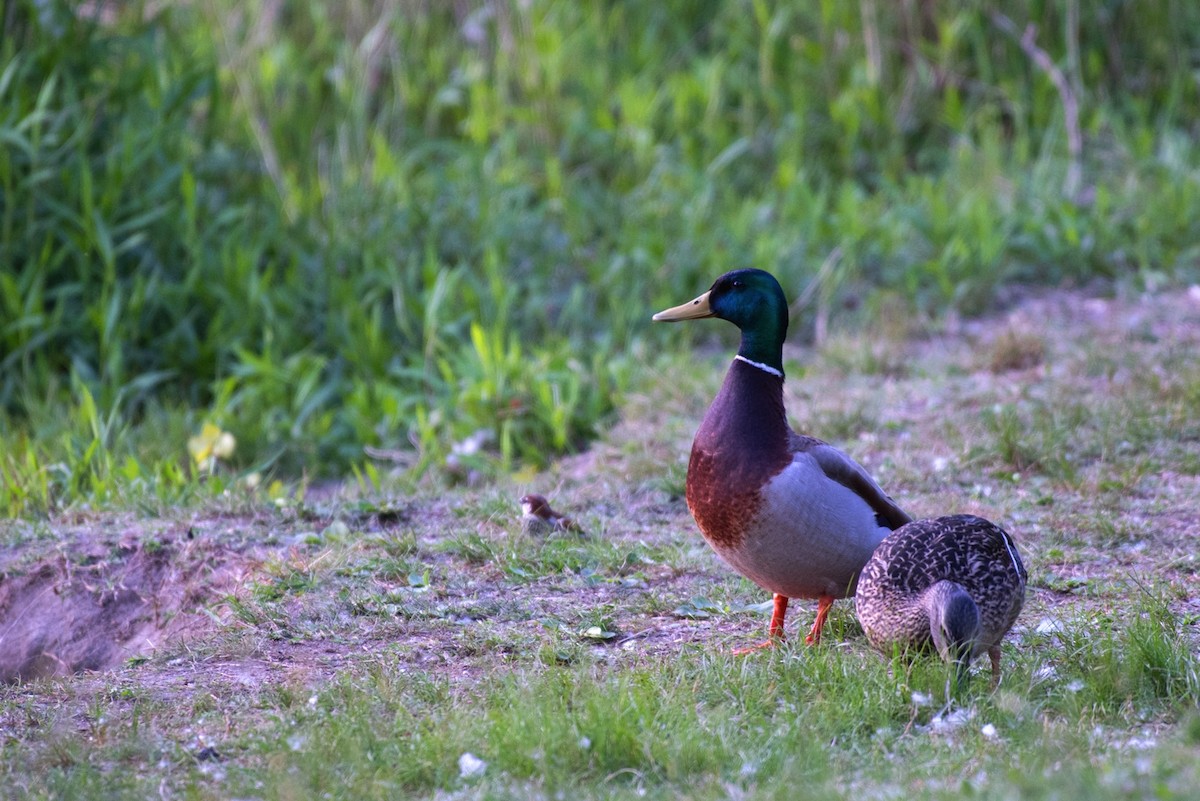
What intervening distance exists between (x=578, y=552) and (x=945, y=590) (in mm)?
1456

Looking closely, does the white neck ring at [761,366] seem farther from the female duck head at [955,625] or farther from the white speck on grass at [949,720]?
the white speck on grass at [949,720]

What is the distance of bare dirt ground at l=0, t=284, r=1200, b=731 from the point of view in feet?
12.4

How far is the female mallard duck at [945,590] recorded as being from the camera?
3197 millimetres

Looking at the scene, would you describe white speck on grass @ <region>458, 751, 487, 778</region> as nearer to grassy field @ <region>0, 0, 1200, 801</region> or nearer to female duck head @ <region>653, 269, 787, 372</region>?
grassy field @ <region>0, 0, 1200, 801</region>

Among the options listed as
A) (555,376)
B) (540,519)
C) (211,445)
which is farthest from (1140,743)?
(211,445)

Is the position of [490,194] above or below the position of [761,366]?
below

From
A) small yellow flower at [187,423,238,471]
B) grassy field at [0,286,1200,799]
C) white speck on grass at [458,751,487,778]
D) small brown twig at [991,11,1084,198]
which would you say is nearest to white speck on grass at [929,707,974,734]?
grassy field at [0,286,1200,799]

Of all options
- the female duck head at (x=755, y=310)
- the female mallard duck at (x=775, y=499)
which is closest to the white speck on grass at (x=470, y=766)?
the female mallard duck at (x=775, y=499)

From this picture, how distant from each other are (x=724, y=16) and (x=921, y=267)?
2.71 m

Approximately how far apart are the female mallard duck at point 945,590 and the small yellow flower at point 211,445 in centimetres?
297

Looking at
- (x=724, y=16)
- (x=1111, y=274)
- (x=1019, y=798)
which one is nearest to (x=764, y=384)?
(x=1019, y=798)

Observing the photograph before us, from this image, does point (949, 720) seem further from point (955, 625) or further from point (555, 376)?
point (555, 376)

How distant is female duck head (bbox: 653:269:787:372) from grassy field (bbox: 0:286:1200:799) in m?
0.75

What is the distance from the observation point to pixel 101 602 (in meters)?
4.33
